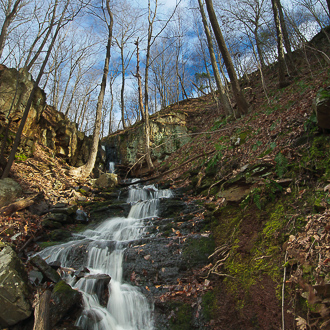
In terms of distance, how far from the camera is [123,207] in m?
8.91

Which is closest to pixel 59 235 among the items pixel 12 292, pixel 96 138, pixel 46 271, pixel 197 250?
pixel 46 271

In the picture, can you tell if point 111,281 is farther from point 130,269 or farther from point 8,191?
point 8,191

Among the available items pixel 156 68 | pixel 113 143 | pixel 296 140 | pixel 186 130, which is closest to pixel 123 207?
pixel 296 140

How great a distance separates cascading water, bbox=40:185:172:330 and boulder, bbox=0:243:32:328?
38.9 inches

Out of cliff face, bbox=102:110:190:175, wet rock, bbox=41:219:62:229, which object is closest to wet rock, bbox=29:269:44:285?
wet rock, bbox=41:219:62:229

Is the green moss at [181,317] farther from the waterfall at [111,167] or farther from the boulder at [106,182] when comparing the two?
the waterfall at [111,167]

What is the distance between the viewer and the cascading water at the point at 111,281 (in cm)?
392

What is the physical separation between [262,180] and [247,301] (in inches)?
93.3

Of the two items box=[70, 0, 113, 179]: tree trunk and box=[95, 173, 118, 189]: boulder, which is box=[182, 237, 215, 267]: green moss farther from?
box=[70, 0, 113, 179]: tree trunk

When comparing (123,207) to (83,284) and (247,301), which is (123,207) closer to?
(83,284)

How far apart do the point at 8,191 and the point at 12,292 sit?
5.28 metres

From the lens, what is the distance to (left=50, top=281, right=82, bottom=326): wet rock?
3.54m

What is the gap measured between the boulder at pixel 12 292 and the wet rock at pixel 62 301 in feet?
1.22

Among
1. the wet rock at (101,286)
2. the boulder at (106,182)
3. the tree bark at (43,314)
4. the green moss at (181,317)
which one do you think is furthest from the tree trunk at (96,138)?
the green moss at (181,317)
